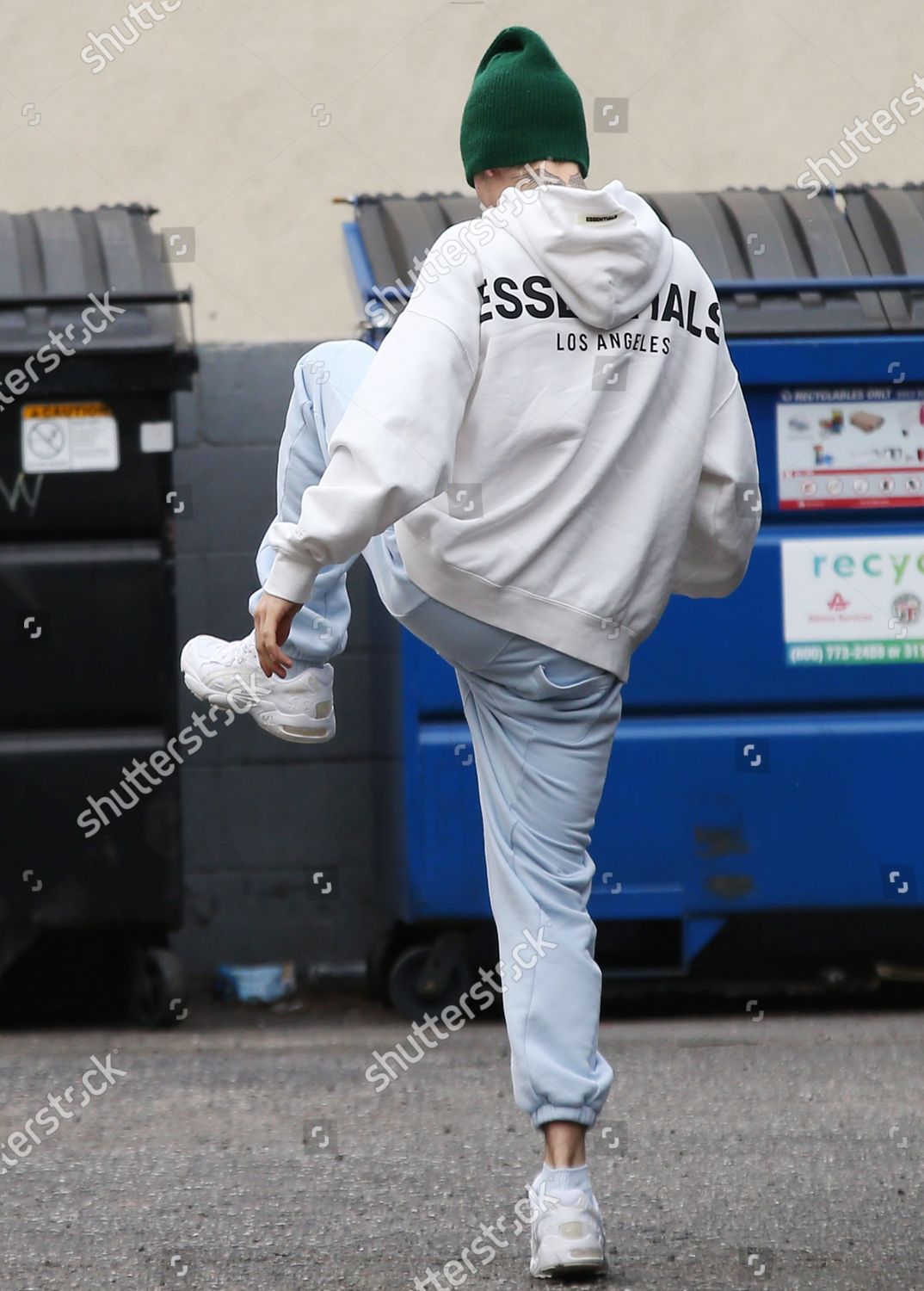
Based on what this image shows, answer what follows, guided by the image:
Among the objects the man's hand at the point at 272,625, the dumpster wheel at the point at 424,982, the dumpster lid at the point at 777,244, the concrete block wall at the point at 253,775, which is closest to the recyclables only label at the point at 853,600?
the dumpster lid at the point at 777,244

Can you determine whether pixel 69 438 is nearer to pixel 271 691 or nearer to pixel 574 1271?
pixel 271 691

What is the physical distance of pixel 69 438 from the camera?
4855 mm

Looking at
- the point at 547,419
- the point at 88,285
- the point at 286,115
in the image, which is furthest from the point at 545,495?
the point at 286,115

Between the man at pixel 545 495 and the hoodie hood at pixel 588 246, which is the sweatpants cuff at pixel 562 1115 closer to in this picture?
the man at pixel 545 495

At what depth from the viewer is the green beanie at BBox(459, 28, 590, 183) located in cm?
260

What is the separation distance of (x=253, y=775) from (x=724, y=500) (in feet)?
11.3

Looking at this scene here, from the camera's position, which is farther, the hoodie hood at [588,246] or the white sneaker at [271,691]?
the white sneaker at [271,691]

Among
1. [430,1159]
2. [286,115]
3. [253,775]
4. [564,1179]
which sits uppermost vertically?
[286,115]

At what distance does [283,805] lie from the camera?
5949 mm

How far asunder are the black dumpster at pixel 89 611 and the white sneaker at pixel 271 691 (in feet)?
6.48

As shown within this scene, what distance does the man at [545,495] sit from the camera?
246 centimetres

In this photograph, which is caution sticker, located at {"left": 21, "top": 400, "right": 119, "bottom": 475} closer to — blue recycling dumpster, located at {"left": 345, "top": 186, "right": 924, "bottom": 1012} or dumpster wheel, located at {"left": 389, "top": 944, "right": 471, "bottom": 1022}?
blue recycling dumpster, located at {"left": 345, "top": 186, "right": 924, "bottom": 1012}

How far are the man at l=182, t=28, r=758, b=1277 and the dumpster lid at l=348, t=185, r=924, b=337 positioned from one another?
2178mm

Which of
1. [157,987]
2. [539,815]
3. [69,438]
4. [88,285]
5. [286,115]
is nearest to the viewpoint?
[539,815]
